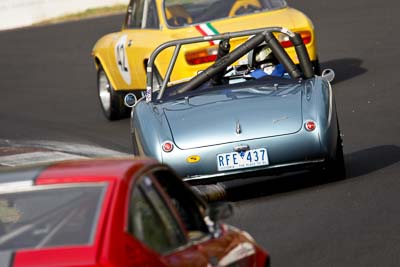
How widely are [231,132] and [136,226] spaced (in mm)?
4904

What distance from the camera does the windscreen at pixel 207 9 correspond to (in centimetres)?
1458

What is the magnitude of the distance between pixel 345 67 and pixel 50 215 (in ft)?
44.6

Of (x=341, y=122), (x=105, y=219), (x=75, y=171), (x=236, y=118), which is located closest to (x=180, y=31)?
(x=341, y=122)

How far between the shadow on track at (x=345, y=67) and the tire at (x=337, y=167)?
6.86 metres

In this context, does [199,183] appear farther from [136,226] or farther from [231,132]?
[136,226]

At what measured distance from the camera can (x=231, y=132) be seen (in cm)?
942

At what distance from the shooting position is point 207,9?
1471 cm

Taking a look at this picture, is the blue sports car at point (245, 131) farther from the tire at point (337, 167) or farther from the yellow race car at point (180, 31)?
the yellow race car at point (180, 31)

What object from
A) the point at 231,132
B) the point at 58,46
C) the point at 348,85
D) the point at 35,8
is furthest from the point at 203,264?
the point at 35,8

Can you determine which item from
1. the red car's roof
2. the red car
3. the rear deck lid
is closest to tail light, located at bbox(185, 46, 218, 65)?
the rear deck lid

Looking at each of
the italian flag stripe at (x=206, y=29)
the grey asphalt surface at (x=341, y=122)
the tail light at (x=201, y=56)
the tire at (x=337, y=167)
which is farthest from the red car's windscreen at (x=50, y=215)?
the italian flag stripe at (x=206, y=29)

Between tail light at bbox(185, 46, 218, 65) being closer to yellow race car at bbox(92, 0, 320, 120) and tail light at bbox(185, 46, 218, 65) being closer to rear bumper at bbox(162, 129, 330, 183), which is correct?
yellow race car at bbox(92, 0, 320, 120)

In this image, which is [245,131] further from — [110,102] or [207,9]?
[110,102]

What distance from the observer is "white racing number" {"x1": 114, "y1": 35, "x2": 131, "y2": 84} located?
14852 mm
